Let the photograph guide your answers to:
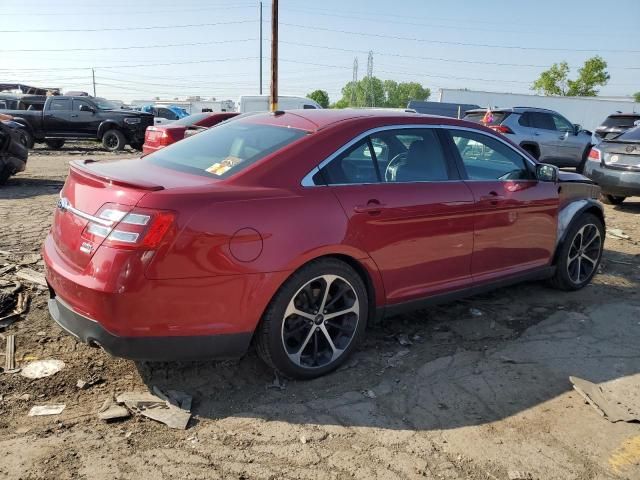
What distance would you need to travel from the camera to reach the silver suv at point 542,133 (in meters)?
13.3

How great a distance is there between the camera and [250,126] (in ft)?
12.5

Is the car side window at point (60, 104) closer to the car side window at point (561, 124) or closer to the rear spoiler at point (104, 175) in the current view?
the car side window at point (561, 124)

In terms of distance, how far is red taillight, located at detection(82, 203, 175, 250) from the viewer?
2666mm

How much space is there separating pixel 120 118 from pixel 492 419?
18.2 metres

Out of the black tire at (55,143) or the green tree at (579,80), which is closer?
the black tire at (55,143)

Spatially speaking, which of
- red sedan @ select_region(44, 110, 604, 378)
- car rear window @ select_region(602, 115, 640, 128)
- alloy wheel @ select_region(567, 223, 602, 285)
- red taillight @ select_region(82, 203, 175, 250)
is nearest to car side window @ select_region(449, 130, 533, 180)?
red sedan @ select_region(44, 110, 604, 378)

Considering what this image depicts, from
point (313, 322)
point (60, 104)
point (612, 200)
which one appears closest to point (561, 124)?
point (612, 200)

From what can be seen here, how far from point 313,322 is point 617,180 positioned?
7.66 meters

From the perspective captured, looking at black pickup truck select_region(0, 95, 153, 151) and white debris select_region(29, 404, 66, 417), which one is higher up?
black pickup truck select_region(0, 95, 153, 151)

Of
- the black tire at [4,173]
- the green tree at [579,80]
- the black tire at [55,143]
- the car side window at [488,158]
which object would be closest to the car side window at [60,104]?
the black tire at [55,143]

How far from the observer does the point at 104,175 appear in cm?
301

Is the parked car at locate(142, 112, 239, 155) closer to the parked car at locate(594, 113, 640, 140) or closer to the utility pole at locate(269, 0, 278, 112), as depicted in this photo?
the utility pole at locate(269, 0, 278, 112)

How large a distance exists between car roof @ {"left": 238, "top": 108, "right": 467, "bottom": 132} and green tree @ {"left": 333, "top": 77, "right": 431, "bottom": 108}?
3522 inches

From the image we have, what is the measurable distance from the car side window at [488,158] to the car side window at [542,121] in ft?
32.7
